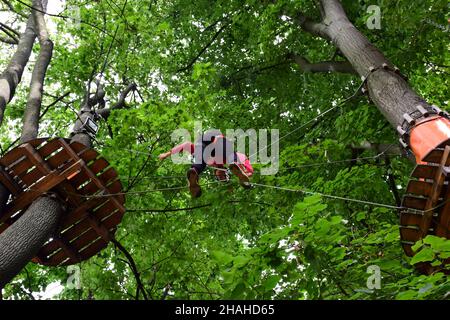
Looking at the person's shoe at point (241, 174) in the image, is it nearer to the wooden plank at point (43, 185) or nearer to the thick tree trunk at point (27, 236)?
the wooden plank at point (43, 185)

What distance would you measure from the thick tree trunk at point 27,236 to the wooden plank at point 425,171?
3.67 metres

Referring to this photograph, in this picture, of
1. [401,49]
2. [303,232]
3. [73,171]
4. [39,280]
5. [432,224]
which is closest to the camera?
[303,232]

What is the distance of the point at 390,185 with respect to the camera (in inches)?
320

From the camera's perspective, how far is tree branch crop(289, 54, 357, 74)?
7617mm

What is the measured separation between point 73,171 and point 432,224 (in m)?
3.81

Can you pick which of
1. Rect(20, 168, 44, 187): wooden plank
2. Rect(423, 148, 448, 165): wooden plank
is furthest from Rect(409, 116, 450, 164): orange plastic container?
Rect(20, 168, 44, 187): wooden plank

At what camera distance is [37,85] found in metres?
6.41

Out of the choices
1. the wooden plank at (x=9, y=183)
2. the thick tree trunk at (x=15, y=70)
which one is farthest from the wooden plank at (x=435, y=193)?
the thick tree trunk at (x=15, y=70)

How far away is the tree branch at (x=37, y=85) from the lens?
18.9ft

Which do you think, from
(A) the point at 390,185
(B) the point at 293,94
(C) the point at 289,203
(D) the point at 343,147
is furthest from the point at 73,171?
(B) the point at 293,94

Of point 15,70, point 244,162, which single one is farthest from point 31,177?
point 244,162
